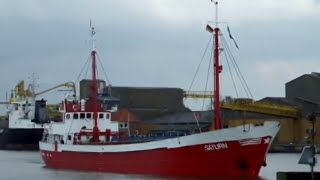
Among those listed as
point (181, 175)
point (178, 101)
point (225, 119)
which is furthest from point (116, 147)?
point (178, 101)

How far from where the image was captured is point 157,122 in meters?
109

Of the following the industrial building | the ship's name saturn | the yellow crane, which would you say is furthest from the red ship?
the yellow crane

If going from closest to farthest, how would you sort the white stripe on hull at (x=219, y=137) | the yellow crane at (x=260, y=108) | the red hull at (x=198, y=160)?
the white stripe on hull at (x=219, y=137), the red hull at (x=198, y=160), the yellow crane at (x=260, y=108)

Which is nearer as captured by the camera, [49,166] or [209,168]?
[209,168]

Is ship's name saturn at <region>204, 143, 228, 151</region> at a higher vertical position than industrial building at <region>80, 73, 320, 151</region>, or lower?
lower

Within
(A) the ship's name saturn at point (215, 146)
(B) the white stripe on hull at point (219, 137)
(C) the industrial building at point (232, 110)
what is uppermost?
(C) the industrial building at point (232, 110)

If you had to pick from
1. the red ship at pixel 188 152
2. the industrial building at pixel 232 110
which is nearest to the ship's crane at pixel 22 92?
the industrial building at pixel 232 110

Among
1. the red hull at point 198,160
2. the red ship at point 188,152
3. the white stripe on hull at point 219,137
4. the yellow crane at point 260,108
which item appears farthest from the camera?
the yellow crane at point 260,108

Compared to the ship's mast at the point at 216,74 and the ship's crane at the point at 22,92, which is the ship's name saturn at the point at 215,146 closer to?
the ship's mast at the point at 216,74

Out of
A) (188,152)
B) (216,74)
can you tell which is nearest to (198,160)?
(188,152)

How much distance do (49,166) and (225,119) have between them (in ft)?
148

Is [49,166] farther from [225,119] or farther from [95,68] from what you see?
[225,119]

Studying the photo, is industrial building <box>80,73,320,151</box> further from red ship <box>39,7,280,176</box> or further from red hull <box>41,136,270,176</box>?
red hull <box>41,136,270,176</box>

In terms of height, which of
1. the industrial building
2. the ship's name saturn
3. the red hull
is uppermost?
the industrial building
